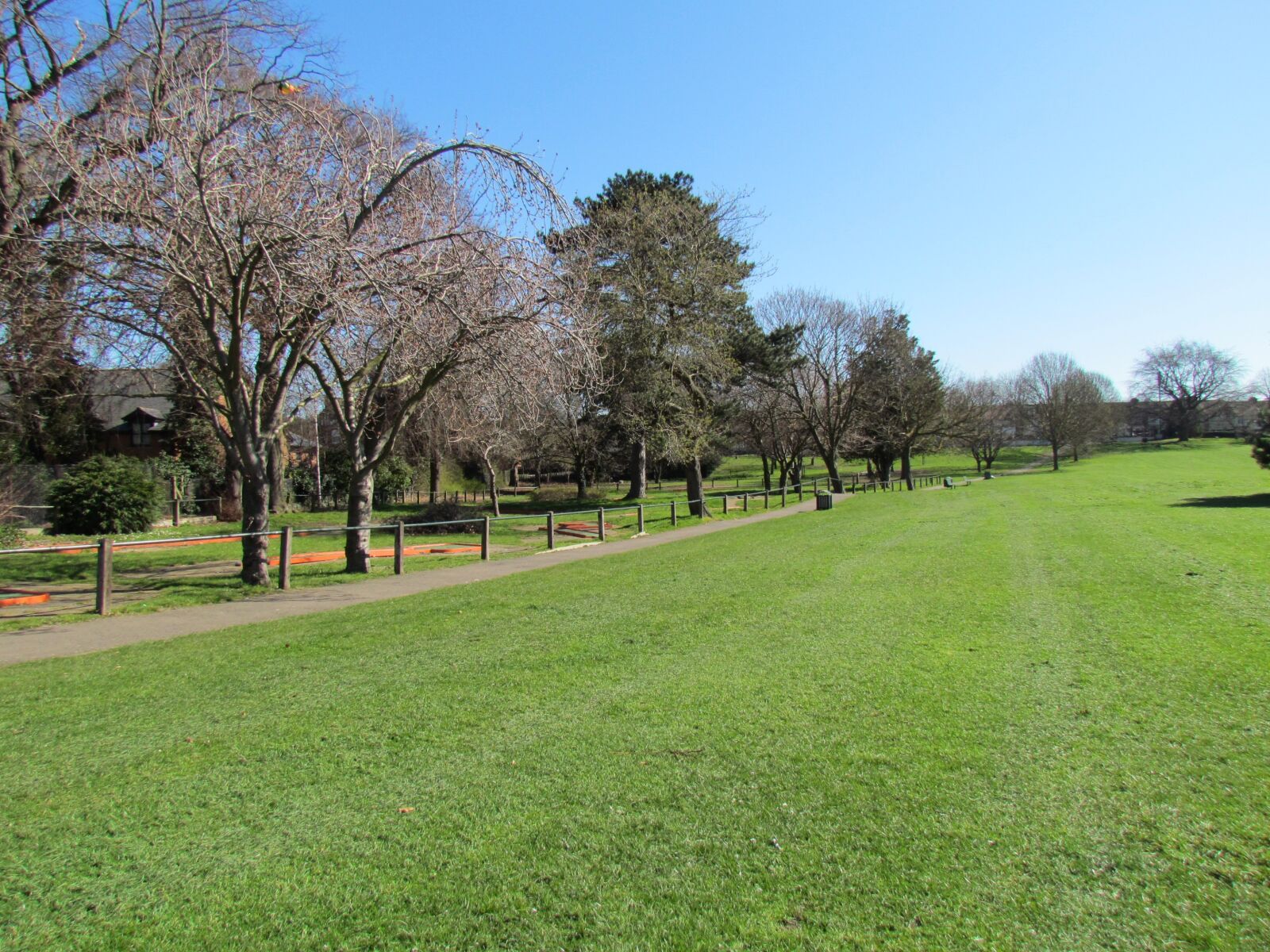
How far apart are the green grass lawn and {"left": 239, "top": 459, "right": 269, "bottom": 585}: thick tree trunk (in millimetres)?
3938

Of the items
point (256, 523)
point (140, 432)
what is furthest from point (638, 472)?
point (256, 523)

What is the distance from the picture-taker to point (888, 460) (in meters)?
54.4

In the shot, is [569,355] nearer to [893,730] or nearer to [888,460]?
[893,730]

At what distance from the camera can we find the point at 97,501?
847 inches

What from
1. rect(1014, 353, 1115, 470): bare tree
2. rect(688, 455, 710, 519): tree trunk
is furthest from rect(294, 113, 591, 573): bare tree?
rect(1014, 353, 1115, 470): bare tree

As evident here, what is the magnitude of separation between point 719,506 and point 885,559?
20.3 meters

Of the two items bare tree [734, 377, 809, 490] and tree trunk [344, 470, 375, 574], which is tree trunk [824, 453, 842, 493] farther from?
tree trunk [344, 470, 375, 574]

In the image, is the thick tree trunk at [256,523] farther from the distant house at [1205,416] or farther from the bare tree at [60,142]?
the distant house at [1205,416]

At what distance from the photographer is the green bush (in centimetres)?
2144

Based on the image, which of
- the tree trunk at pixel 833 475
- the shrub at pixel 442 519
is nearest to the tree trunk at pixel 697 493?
the shrub at pixel 442 519

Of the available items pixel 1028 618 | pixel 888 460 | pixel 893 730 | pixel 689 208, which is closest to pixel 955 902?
pixel 893 730

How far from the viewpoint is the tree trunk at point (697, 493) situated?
27892mm

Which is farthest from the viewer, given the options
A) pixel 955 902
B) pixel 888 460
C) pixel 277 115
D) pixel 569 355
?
pixel 888 460

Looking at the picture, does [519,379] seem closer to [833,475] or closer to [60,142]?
[60,142]
